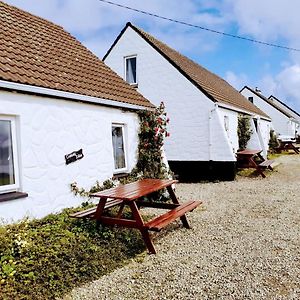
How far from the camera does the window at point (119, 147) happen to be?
8680 mm

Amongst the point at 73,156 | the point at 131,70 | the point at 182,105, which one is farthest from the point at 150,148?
the point at 131,70

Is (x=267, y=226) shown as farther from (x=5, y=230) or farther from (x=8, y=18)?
(x=8, y=18)

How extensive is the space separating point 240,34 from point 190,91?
12.1 ft

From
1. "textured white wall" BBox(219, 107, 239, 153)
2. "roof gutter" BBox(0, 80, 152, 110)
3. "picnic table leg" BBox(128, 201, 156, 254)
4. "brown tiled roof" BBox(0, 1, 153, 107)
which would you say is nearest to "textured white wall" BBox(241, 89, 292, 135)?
"textured white wall" BBox(219, 107, 239, 153)

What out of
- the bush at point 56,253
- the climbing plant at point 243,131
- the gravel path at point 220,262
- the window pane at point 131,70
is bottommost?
the gravel path at point 220,262

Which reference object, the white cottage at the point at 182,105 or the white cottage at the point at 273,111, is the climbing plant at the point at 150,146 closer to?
the white cottage at the point at 182,105

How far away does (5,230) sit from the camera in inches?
199

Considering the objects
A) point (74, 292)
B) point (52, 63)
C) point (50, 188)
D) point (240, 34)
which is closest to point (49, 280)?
point (74, 292)

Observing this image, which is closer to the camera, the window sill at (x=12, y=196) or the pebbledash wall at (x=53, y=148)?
the window sill at (x=12, y=196)

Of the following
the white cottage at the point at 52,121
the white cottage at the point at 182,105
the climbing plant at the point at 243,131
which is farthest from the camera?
the climbing plant at the point at 243,131

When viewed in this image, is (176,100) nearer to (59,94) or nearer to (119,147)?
(119,147)

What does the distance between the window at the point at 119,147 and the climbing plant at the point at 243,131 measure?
10.2m

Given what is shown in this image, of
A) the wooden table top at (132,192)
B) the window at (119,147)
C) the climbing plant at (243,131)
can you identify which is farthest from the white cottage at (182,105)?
the wooden table top at (132,192)

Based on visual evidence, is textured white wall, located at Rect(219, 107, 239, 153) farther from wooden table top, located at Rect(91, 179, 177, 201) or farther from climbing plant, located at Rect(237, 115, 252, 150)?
wooden table top, located at Rect(91, 179, 177, 201)
